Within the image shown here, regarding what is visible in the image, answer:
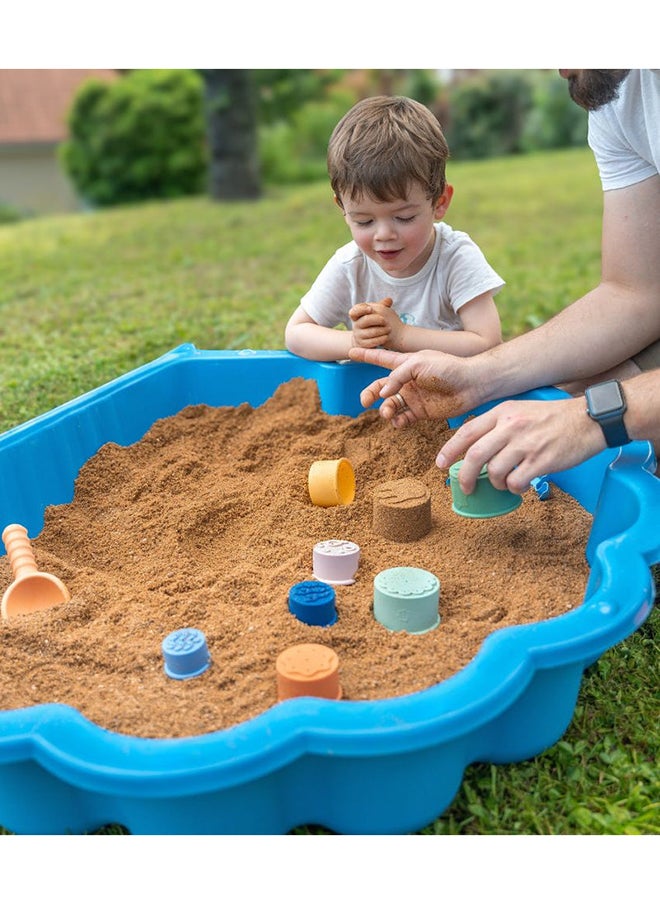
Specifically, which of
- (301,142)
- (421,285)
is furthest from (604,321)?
(301,142)

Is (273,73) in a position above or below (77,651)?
above

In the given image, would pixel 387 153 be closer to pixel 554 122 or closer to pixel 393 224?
pixel 393 224

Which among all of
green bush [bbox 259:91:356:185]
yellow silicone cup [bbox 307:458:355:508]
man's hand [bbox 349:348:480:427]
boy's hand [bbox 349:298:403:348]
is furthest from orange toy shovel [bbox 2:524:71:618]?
green bush [bbox 259:91:356:185]

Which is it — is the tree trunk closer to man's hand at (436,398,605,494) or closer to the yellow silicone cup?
the yellow silicone cup

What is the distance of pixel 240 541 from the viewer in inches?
65.0

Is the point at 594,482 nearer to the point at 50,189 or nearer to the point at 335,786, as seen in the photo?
the point at 335,786

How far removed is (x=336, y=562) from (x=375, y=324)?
0.60m

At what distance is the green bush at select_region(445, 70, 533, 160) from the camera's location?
12.8m

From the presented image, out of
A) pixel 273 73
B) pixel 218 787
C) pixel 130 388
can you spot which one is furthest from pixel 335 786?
pixel 273 73

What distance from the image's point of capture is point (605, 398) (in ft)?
4.49

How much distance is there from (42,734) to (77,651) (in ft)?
0.95

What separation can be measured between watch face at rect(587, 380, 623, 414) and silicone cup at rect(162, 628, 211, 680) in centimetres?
71

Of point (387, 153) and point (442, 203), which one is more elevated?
point (387, 153)

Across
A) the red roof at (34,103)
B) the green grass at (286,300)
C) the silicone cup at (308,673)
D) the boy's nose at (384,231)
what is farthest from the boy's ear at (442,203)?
the red roof at (34,103)
